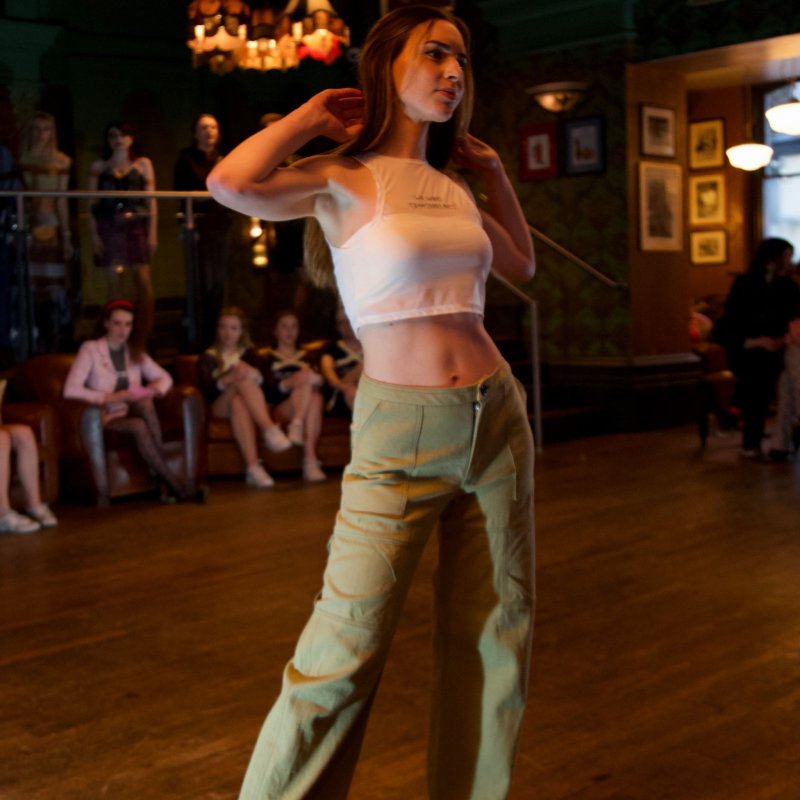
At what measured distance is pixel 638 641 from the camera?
352cm

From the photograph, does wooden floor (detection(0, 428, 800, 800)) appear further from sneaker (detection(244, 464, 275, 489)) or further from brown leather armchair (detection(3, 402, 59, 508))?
sneaker (detection(244, 464, 275, 489))

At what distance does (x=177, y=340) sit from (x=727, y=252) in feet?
20.7

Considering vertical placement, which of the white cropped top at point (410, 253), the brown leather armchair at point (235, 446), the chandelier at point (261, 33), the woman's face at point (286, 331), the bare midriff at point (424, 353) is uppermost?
the chandelier at point (261, 33)

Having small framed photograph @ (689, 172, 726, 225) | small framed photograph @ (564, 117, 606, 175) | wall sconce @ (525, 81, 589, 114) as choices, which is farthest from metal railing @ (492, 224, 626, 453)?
small framed photograph @ (689, 172, 726, 225)

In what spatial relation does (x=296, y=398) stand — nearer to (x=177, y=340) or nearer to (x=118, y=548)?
(x=177, y=340)

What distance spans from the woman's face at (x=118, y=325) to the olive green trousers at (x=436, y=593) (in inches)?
184

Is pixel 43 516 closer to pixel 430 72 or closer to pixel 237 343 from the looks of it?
pixel 237 343

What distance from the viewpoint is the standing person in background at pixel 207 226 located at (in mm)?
7660

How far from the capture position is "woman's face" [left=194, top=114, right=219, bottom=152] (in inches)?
306

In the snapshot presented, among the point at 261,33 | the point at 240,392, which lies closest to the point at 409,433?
the point at 240,392

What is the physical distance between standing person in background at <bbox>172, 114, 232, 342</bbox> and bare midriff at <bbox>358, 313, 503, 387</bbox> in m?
5.88

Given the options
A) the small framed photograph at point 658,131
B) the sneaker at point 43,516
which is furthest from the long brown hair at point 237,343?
the small framed photograph at point 658,131

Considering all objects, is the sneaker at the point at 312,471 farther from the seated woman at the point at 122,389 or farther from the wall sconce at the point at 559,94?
the wall sconce at the point at 559,94

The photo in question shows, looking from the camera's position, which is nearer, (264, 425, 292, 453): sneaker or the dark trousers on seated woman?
the dark trousers on seated woman
